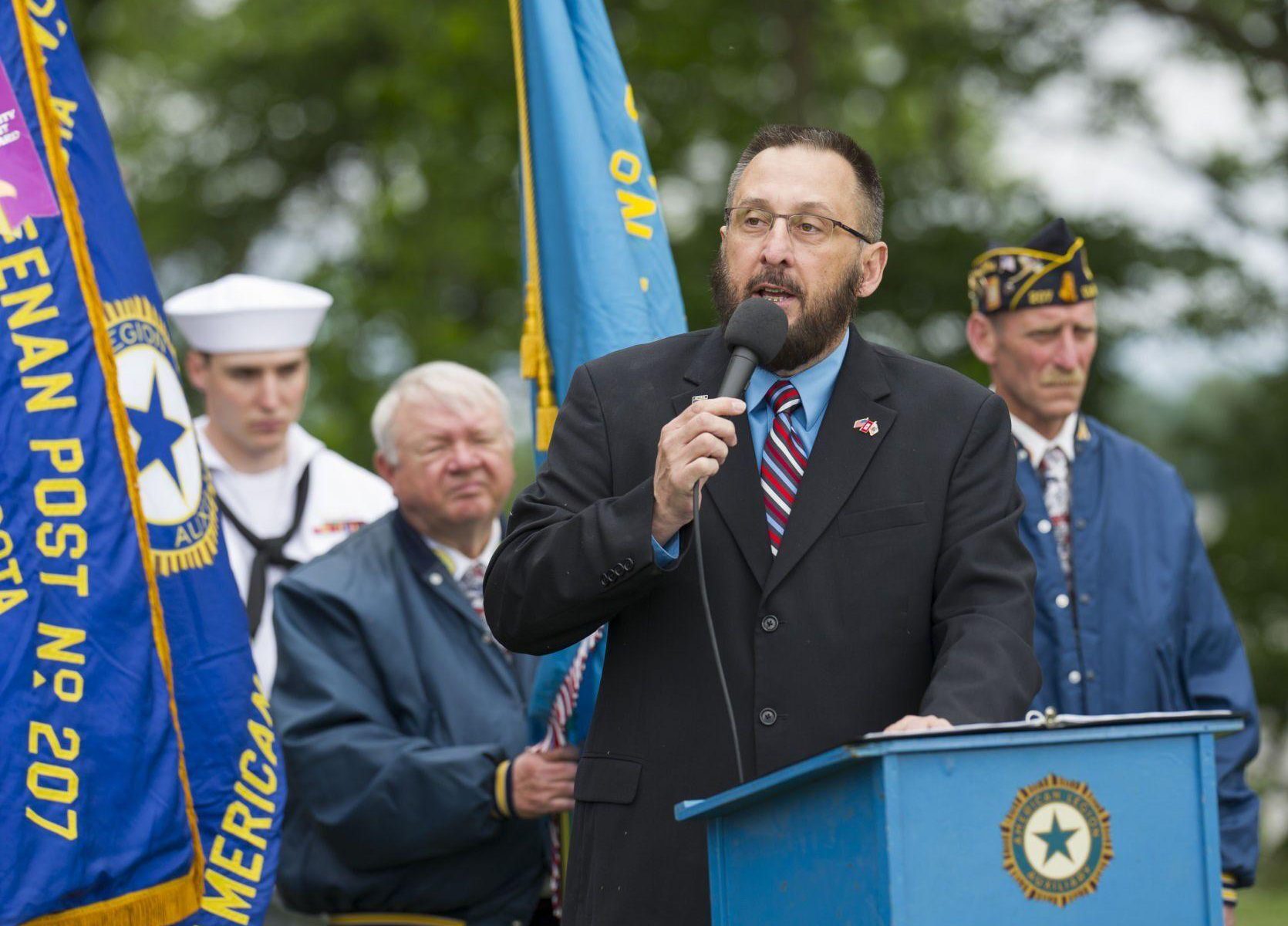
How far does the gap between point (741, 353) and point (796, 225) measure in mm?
416

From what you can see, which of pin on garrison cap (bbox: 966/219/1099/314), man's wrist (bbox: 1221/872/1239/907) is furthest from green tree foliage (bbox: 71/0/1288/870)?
man's wrist (bbox: 1221/872/1239/907)

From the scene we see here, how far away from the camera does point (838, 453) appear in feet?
10.7

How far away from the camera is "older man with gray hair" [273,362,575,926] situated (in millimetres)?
4676

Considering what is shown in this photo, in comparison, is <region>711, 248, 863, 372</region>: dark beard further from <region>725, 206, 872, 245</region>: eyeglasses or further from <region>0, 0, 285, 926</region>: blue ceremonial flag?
<region>0, 0, 285, 926</region>: blue ceremonial flag

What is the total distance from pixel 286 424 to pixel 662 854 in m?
3.35

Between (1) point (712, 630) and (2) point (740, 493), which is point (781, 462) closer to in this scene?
(2) point (740, 493)

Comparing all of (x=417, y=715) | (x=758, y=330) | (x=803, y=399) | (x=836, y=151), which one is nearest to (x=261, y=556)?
(x=417, y=715)

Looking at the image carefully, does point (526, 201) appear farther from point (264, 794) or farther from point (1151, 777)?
point (1151, 777)

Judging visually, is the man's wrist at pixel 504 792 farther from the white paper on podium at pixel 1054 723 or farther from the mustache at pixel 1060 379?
the white paper on podium at pixel 1054 723

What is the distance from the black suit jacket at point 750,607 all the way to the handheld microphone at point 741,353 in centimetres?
8

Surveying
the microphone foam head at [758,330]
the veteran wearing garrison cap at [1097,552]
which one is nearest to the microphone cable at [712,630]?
the microphone foam head at [758,330]

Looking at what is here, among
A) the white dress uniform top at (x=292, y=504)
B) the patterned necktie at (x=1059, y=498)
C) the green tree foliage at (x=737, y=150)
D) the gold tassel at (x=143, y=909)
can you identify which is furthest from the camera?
the green tree foliage at (x=737, y=150)

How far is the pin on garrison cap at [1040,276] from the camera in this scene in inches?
209

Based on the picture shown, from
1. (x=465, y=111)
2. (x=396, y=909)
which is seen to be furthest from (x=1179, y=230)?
(x=396, y=909)
